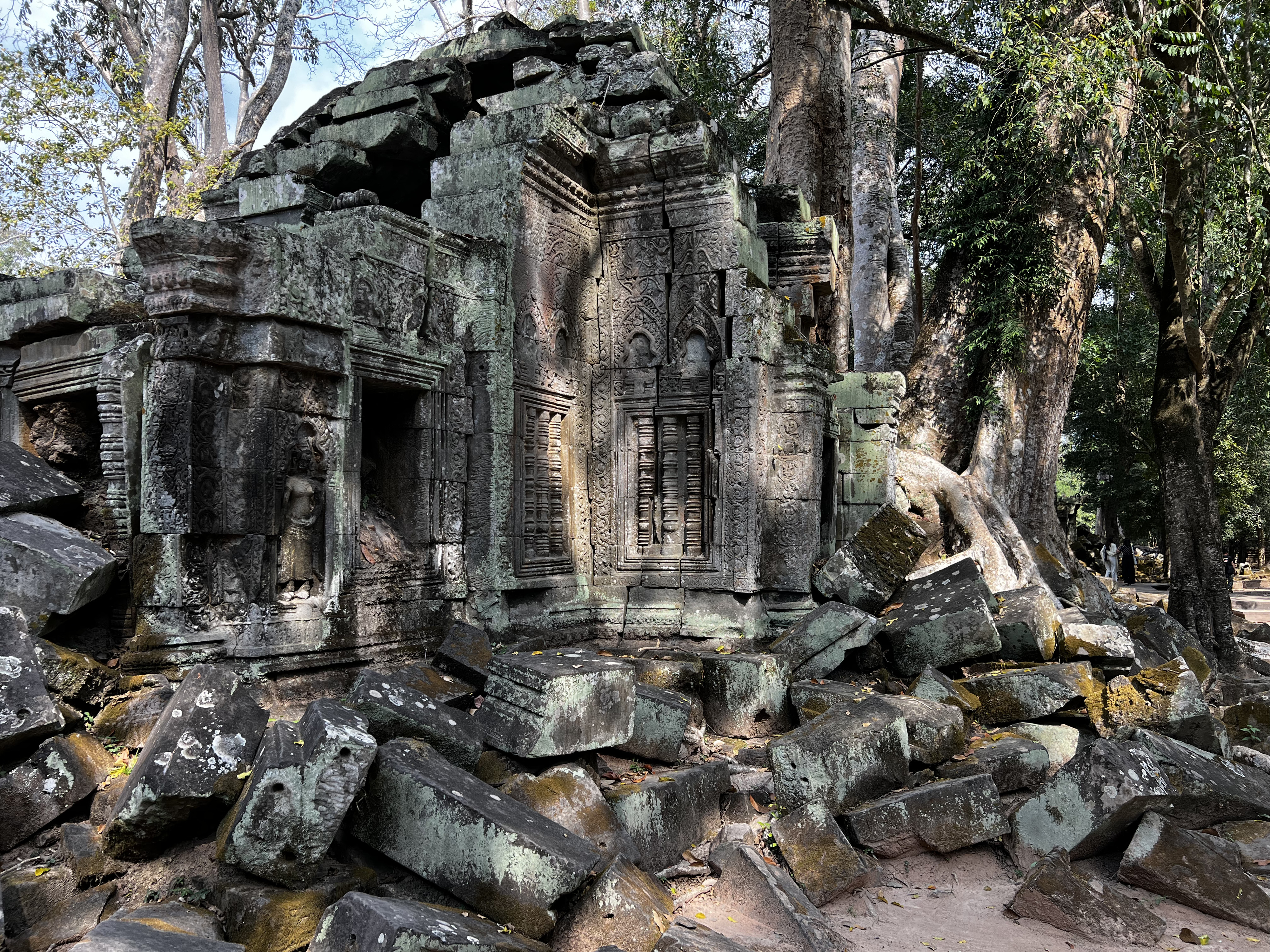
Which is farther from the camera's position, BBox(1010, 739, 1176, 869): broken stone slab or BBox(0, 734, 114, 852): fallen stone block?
BBox(1010, 739, 1176, 869): broken stone slab

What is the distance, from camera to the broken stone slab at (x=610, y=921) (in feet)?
10.9

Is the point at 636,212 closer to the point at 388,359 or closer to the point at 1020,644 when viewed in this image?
the point at 388,359

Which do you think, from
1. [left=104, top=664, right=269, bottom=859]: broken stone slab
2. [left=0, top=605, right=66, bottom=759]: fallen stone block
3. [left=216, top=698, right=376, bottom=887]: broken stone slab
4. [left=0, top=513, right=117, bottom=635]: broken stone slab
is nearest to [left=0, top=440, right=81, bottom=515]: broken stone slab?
[left=0, top=513, right=117, bottom=635]: broken stone slab

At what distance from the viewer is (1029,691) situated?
5668 millimetres

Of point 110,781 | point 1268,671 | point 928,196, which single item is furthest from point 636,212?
point 1268,671

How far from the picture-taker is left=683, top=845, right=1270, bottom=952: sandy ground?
3830 mm

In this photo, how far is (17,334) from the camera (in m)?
5.88

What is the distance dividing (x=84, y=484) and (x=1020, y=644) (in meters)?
6.45

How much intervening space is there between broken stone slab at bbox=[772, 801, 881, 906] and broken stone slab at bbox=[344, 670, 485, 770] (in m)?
1.57

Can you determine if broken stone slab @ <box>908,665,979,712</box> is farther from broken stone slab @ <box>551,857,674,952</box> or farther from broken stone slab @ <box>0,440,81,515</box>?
broken stone slab @ <box>0,440,81,515</box>

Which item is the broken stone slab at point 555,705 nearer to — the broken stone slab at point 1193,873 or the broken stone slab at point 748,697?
the broken stone slab at point 748,697

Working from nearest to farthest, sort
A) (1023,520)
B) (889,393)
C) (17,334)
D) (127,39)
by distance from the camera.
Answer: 1. (17,334)
2. (889,393)
3. (1023,520)
4. (127,39)

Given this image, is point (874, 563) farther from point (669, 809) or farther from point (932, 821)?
point (669, 809)

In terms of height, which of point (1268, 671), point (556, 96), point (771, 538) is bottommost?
point (1268, 671)
